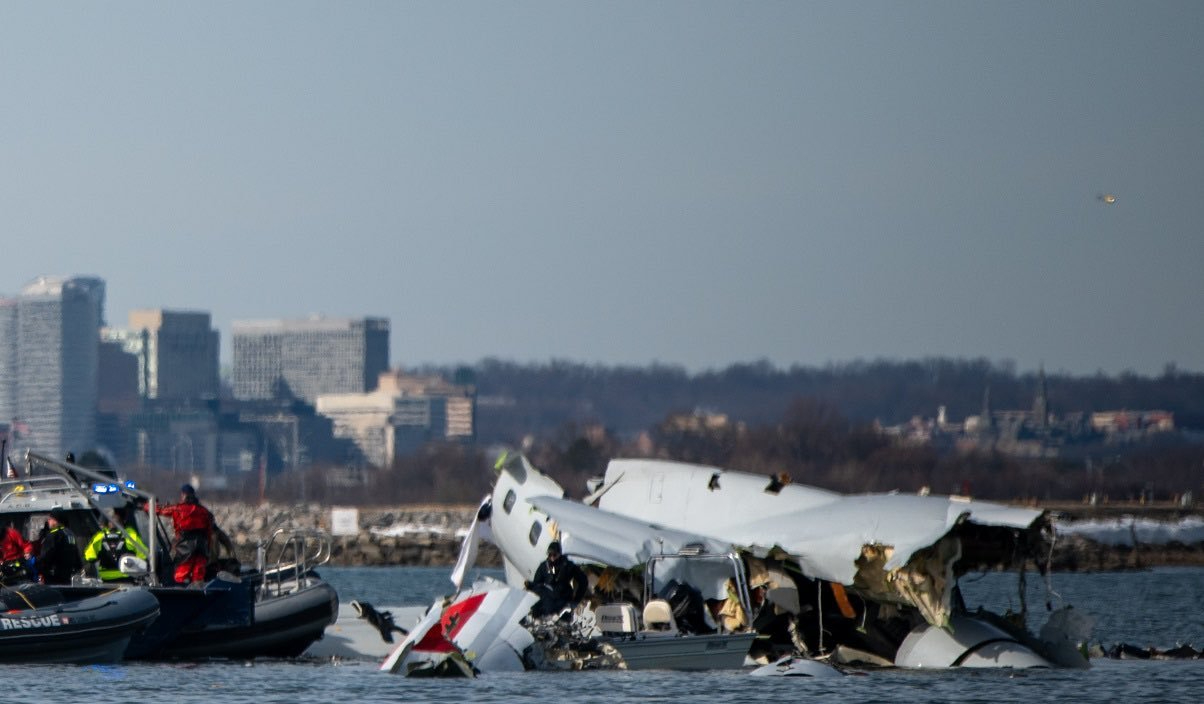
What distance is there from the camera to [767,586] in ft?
93.9

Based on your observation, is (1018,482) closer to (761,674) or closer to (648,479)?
(648,479)

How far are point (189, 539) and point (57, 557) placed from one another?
1.80 m

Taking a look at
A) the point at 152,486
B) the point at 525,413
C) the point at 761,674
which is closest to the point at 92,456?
the point at 152,486

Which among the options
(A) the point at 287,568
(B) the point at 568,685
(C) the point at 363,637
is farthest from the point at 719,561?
(A) the point at 287,568

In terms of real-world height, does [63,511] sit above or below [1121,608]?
above

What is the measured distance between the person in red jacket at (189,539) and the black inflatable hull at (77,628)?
185 cm

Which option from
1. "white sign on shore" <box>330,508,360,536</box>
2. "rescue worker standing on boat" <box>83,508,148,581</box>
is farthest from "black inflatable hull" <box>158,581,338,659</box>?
"white sign on shore" <box>330,508,360,536</box>

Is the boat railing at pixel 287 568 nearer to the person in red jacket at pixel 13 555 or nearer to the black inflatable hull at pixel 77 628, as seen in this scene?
the black inflatable hull at pixel 77 628

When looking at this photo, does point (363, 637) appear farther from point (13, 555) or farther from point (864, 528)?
point (864, 528)

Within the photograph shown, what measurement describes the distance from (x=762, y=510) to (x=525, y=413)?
424ft

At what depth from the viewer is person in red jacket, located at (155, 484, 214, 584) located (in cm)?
2933

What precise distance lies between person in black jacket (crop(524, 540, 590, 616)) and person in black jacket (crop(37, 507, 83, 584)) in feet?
20.6

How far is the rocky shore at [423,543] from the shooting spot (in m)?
75.8

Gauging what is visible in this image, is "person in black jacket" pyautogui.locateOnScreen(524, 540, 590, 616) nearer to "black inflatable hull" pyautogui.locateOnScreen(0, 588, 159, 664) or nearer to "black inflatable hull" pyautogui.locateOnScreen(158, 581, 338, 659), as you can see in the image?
"black inflatable hull" pyautogui.locateOnScreen(158, 581, 338, 659)
